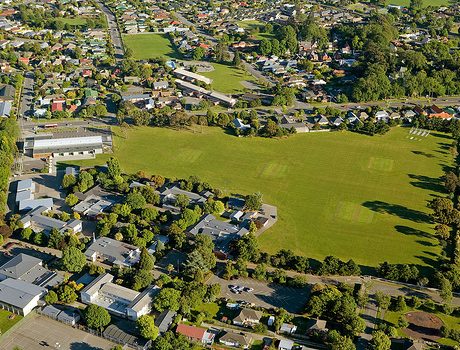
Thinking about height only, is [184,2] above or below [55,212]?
above

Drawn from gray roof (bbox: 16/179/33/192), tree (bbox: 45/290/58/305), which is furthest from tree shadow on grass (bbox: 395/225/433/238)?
gray roof (bbox: 16/179/33/192)

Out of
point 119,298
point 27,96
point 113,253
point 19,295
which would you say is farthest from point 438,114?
point 27,96

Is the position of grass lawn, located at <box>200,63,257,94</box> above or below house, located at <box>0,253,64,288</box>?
above

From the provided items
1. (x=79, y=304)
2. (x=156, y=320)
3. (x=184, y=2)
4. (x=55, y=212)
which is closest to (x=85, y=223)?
(x=55, y=212)

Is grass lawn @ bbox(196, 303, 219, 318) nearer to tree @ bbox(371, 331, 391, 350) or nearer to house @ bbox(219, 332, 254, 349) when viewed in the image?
house @ bbox(219, 332, 254, 349)

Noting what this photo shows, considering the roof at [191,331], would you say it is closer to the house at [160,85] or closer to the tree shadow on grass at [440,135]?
the tree shadow on grass at [440,135]

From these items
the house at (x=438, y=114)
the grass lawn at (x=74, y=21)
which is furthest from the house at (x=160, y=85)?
the grass lawn at (x=74, y=21)

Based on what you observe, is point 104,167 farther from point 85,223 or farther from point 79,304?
point 79,304
